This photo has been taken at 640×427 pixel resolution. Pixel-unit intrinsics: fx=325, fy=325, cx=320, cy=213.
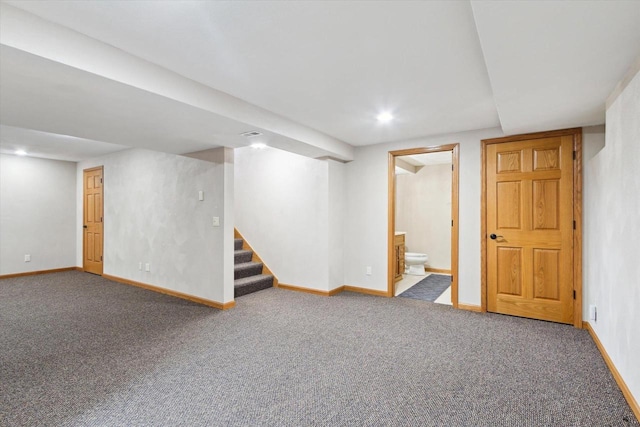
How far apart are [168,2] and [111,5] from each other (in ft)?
0.94

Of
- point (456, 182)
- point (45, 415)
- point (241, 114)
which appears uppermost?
point (241, 114)

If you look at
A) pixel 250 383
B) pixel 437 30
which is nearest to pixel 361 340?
pixel 250 383

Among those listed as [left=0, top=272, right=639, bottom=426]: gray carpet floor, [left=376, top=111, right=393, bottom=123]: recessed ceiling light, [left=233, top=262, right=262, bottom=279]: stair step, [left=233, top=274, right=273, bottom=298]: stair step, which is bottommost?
[left=0, top=272, right=639, bottom=426]: gray carpet floor

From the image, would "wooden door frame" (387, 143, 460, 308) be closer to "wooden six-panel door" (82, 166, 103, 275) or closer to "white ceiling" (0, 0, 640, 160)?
"white ceiling" (0, 0, 640, 160)

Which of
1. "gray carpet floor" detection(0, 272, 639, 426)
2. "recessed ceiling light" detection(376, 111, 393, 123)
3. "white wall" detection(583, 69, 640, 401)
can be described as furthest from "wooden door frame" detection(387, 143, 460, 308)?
"white wall" detection(583, 69, 640, 401)

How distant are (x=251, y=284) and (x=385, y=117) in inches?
118

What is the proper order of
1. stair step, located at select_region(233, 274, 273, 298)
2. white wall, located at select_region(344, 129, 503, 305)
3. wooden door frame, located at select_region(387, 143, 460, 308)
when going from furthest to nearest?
stair step, located at select_region(233, 274, 273, 298) → wooden door frame, located at select_region(387, 143, 460, 308) → white wall, located at select_region(344, 129, 503, 305)

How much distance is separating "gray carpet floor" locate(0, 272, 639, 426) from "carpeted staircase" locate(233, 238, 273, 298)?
0.64 metres

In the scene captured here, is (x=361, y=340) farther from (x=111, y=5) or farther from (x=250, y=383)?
(x=111, y=5)

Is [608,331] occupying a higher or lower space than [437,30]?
lower

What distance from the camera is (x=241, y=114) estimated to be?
2877 mm

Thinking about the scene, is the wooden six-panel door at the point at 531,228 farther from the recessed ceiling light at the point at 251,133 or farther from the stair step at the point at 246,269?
the stair step at the point at 246,269

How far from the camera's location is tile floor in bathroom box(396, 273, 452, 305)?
442cm

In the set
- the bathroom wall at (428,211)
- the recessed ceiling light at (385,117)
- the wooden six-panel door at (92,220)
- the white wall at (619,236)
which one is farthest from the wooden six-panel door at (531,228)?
the wooden six-panel door at (92,220)
